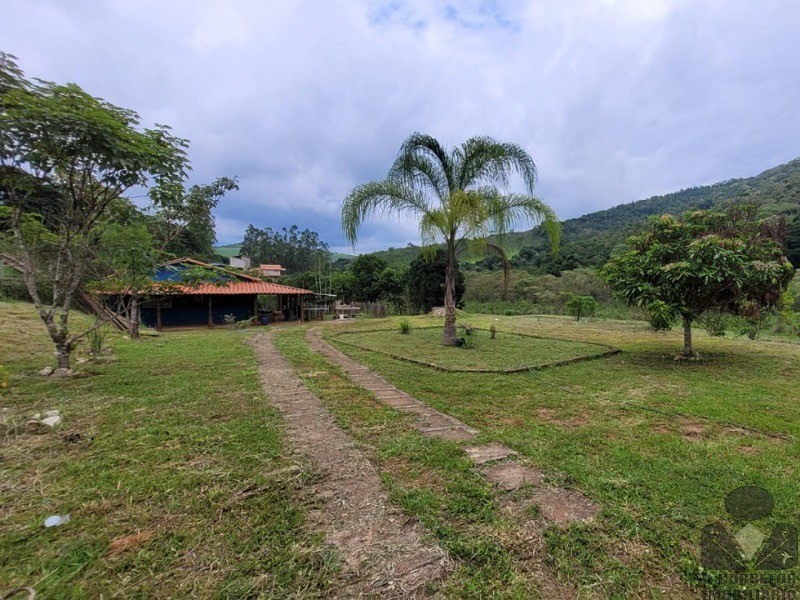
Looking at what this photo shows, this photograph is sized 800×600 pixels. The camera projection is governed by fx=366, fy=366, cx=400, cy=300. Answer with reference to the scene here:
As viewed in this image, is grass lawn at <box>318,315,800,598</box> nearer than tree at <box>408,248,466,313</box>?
Yes

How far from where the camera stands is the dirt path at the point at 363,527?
173 centimetres

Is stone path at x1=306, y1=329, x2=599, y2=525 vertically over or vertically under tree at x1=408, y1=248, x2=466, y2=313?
under

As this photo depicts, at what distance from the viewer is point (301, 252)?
53344 mm

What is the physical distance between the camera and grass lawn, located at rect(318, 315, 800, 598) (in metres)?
1.93

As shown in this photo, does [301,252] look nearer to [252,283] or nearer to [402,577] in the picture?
[252,283]

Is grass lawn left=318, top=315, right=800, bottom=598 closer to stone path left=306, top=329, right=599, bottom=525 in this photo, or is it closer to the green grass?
stone path left=306, top=329, right=599, bottom=525

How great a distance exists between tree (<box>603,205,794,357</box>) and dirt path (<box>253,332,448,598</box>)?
20.4ft

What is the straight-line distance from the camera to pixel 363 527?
2098 millimetres

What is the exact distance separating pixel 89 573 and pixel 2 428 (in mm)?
2711

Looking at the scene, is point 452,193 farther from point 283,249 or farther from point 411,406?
point 283,249

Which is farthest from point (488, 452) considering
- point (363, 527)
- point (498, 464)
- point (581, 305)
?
point (581, 305)

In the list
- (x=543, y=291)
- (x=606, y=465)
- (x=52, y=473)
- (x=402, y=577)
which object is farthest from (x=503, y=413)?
(x=543, y=291)

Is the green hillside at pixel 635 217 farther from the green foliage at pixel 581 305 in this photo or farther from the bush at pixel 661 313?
the bush at pixel 661 313

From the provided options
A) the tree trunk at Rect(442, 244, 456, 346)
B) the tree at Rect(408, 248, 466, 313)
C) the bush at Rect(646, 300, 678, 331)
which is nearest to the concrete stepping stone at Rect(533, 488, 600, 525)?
the bush at Rect(646, 300, 678, 331)
